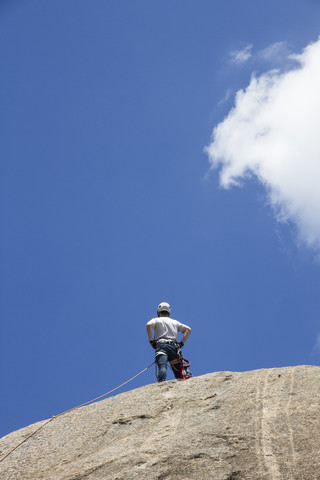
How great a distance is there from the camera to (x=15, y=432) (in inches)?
412

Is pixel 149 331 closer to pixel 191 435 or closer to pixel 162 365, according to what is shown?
pixel 162 365

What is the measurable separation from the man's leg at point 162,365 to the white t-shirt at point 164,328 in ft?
1.49

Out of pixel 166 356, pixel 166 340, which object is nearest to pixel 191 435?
pixel 166 356

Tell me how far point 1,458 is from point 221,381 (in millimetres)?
4333

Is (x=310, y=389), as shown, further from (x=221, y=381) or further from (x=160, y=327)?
(x=160, y=327)

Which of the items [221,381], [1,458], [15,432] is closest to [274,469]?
[221,381]

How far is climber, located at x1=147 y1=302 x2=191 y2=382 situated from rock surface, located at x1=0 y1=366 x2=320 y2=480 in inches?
39.8

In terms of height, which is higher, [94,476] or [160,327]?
[160,327]

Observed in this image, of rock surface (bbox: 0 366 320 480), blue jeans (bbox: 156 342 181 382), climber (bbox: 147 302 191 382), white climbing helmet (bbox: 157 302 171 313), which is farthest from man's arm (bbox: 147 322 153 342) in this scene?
rock surface (bbox: 0 366 320 480)

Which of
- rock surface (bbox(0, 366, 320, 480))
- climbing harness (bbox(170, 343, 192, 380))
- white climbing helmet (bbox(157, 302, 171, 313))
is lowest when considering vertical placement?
rock surface (bbox(0, 366, 320, 480))

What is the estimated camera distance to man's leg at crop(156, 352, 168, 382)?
37.3 ft

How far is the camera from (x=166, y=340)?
38.9ft

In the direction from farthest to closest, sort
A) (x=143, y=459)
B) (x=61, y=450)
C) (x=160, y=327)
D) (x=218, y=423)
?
(x=160, y=327)
(x=61, y=450)
(x=218, y=423)
(x=143, y=459)

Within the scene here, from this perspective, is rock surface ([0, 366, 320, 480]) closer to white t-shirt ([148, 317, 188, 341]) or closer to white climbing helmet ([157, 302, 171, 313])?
white t-shirt ([148, 317, 188, 341])
